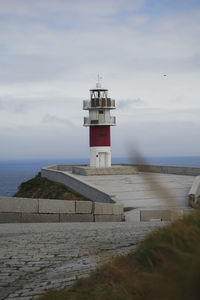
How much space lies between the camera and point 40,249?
7469mm

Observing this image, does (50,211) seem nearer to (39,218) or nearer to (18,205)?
(39,218)

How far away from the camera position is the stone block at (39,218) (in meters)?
12.2

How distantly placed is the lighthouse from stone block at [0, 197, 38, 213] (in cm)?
2396

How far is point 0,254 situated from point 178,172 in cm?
2378

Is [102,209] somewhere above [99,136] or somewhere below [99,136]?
below

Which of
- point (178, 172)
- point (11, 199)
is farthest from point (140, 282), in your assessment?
point (178, 172)

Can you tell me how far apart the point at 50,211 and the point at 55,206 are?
0.63ft

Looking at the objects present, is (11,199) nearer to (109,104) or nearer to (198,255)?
(198,255)

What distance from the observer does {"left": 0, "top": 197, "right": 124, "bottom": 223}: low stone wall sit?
1209 centimetres

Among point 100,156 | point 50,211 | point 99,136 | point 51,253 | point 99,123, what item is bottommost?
point 51,253

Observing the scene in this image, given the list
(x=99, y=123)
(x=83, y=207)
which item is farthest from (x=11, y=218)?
(x=99, y=123)

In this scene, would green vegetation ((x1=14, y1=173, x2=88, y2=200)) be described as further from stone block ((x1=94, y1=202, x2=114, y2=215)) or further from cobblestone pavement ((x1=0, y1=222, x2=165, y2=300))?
cobblestone pavement ((x1=0, y1=222, x2=165, y2=300))

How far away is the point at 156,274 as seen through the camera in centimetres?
312

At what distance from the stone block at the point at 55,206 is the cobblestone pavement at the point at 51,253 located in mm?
1556
